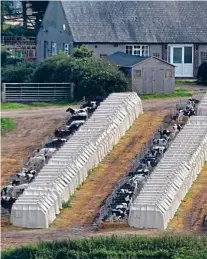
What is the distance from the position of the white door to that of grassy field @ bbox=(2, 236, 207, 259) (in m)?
33.2

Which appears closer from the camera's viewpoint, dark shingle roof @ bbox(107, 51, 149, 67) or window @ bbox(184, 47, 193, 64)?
dark shingle roof @ bbox(107, 51, 149, 67)

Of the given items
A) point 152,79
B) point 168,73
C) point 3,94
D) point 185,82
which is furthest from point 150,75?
point 3,94

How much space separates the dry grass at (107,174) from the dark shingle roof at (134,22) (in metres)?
11.2

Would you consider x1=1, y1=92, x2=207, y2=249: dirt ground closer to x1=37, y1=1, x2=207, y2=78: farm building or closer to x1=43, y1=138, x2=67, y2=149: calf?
x1=43, y1=138, x2=67, y2=149: calf

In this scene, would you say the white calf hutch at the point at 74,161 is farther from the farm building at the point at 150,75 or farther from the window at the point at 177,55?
the window at the point at 177,55

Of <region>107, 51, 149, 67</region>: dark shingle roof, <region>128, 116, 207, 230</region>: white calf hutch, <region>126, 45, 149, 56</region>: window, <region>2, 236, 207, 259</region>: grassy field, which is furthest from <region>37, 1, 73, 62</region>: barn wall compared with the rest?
<region>2, 236, 207, 259</region>: grassy field

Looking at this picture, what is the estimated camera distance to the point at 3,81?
269ft

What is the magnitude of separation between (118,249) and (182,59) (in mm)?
34899

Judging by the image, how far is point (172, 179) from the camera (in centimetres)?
5988

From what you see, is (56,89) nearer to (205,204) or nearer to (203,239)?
(205,204)

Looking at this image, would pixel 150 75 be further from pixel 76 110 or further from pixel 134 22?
pixel 134 22

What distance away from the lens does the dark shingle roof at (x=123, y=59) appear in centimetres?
7941

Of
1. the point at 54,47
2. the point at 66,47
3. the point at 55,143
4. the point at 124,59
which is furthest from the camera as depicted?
the point at 54,47

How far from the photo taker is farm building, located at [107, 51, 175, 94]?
7875 centimetres
